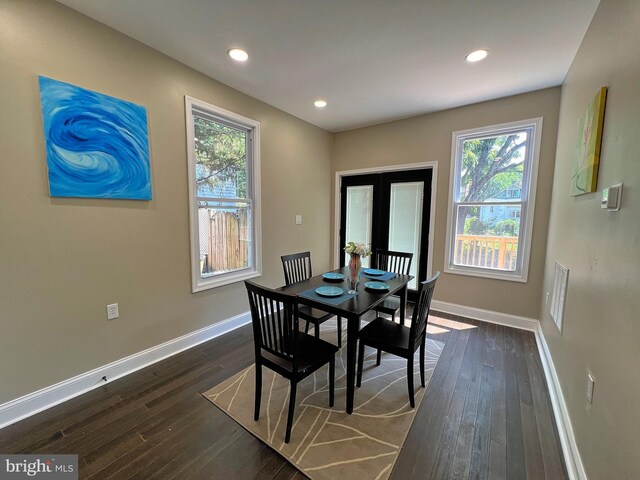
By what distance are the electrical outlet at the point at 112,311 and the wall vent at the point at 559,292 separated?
351cm

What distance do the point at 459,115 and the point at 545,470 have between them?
3474 mm

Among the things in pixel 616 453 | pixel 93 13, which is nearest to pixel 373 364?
pixel 616 453

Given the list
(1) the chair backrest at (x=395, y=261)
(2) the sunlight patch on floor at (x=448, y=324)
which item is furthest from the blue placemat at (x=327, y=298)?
(2) the sunlight patch on floor at (x=448, y=324)

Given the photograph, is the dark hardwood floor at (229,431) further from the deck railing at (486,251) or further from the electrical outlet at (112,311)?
the deck railing at (486,251)

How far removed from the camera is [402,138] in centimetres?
376

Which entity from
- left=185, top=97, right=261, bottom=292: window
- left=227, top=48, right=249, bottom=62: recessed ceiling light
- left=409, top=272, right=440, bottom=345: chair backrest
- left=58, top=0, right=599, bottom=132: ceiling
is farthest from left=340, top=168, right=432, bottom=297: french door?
left=227, top=48, right=249, bottom=62: recessed ceiling light

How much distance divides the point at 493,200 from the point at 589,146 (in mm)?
1714

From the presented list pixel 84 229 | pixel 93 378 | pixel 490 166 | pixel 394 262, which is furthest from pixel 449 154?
pixel 93 378

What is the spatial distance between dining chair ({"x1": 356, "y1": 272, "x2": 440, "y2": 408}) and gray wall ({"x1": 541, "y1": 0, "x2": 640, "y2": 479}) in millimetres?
812

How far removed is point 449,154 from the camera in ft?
11.2

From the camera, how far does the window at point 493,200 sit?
119 inches

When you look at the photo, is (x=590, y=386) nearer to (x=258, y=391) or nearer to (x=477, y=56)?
(x=258, y=391)

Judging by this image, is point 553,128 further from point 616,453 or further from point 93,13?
point 93,13

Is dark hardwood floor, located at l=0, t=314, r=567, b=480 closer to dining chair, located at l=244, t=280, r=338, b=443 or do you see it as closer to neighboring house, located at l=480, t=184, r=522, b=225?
dining chair, located at l=244, t=280, r=338, b=443
